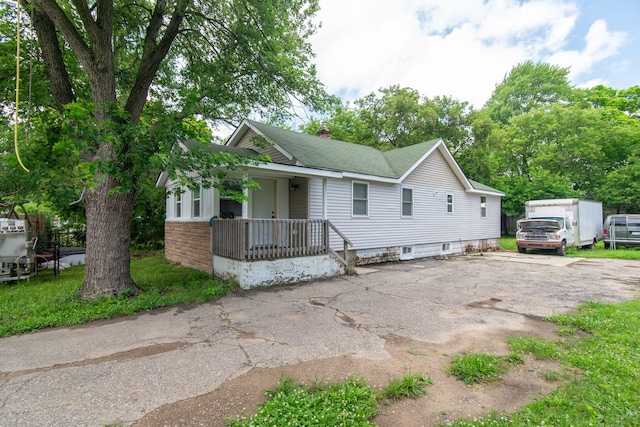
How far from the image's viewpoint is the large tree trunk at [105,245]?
5965mm

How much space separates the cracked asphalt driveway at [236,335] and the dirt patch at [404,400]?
17 centimetres

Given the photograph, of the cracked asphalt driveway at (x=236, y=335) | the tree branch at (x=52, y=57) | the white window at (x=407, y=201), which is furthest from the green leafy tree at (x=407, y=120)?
the cracked asphalt driveway at (x=236, y=335)

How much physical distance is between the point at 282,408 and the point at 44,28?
8.71 metres

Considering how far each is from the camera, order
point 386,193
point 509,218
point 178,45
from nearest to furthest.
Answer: point 178,45
point 386,193
point 509,218

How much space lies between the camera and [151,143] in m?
5.53

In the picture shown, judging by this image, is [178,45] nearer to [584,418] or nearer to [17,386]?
[17,386]

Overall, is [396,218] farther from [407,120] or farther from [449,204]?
[407,120]

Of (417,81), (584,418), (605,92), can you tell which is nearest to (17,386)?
(584,418)

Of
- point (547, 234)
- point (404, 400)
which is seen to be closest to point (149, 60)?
point (404, 400)

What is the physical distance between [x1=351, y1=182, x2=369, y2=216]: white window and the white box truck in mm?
9487

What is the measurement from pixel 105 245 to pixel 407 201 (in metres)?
10.4

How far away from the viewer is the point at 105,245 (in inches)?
238

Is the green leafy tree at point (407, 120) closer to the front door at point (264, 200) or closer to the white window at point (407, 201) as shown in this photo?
the white window at point (407, 201)

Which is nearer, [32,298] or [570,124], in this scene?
[32,298]
